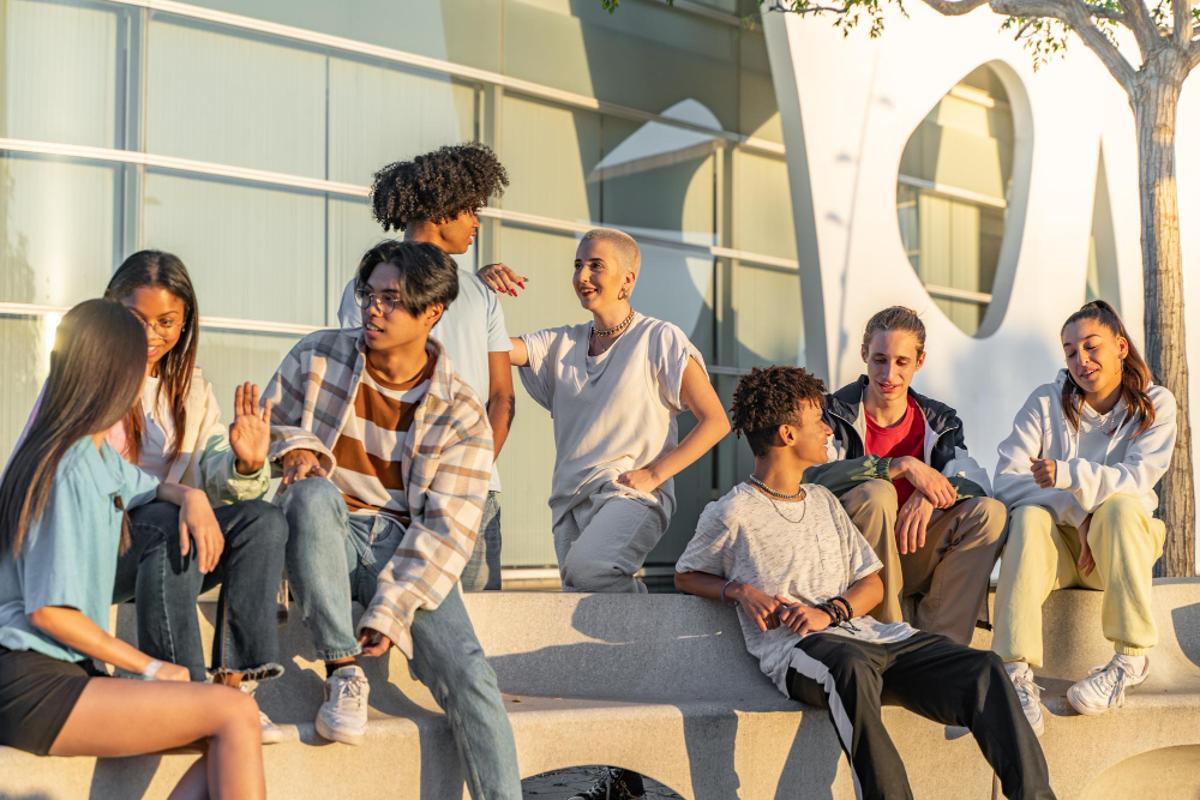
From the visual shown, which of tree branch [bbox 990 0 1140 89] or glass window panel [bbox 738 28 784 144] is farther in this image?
glass window panel [bbox 738 28 784 144]

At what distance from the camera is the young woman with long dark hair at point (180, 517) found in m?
3.62

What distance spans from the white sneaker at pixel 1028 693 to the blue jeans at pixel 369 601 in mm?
2045

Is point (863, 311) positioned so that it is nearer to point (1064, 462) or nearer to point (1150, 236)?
point (1150, 236)

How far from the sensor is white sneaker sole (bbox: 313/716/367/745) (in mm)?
3793

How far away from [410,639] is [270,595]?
1.64 ft

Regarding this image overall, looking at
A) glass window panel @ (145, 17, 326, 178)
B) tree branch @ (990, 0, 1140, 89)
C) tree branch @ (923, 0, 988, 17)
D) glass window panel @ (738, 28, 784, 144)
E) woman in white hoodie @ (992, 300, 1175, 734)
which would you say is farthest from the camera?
glass window panel @ (738, 28, 784, 144)

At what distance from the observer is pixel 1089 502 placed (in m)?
5.51

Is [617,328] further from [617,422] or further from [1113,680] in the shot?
[1113,680]

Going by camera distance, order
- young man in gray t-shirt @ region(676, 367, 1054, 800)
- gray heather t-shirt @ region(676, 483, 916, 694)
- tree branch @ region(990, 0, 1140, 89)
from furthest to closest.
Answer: tree branch @ region(990, 0, 1140, 89), gray heather t-shirt @ region(676, 483, 916, 694), young man in gray t-shirt @ region(676, 367, 1054, 800)

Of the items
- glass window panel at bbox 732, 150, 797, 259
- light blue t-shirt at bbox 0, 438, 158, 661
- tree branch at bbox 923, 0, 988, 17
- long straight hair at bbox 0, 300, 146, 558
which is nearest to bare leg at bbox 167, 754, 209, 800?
light blue t-shirt at bbox 0, 438, 158, 661

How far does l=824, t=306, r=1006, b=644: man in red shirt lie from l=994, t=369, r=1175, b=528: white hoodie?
18cm

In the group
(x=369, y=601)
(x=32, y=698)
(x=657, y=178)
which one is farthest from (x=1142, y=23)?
(x=32, y=698)

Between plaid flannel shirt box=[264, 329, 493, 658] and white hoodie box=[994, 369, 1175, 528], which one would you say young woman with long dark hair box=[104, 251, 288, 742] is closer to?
plaid flannel shirt box=[264, 329, 493, 658]

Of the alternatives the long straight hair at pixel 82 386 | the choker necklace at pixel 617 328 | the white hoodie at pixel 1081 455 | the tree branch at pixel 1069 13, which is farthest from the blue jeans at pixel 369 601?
the tree branch at pixel 1069 13
